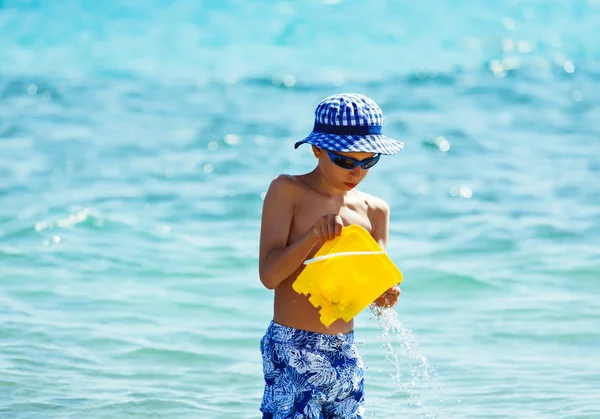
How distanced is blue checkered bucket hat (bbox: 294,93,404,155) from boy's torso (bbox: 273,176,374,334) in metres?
A: 0.20

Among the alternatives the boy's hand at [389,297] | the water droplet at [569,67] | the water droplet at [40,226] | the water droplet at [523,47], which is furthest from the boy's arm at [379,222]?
the water droplet at [523,47]

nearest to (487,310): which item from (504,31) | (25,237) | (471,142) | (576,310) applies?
(576,310)

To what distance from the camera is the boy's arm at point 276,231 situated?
3152 mm

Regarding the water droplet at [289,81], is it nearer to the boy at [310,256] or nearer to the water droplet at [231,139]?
the water droplet at [231,139]

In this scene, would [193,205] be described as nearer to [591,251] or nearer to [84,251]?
[84,251]

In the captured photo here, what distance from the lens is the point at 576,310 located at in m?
6.48

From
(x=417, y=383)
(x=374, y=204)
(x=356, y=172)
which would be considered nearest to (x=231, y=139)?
(x=417, y=383)

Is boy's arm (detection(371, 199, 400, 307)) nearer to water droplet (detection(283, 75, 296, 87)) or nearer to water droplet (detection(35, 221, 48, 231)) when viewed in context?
water droplet (detection(35, 221, 48, 231))

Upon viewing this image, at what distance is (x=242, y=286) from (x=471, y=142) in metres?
5.78

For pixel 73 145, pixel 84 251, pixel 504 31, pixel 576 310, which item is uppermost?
pixel 504 31

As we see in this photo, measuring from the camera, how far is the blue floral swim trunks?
10.6 ft

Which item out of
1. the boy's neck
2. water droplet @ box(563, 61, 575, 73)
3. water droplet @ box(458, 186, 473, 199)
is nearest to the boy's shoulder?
the boy's neck

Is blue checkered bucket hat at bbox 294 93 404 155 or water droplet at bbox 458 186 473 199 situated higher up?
water droplet at bbox 458 186 473 199

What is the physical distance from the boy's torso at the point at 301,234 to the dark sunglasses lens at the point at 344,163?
17 cm
